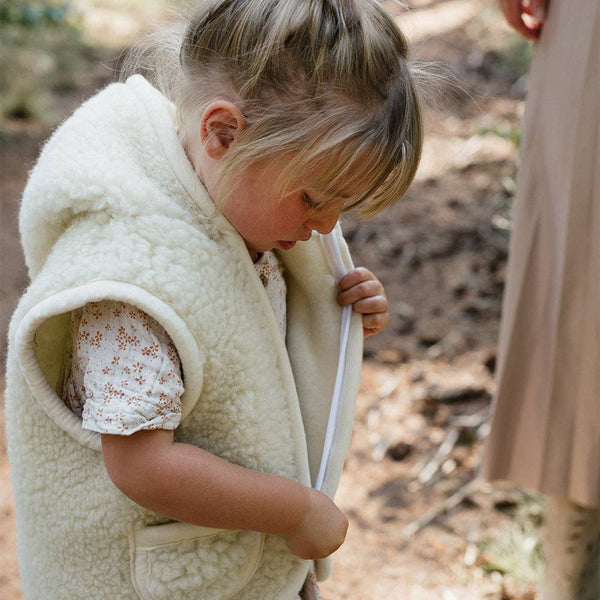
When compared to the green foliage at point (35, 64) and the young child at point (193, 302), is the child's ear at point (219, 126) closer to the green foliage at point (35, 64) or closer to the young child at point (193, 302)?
the young child at point (193, 302)

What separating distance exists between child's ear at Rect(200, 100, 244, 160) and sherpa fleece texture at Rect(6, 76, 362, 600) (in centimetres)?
6

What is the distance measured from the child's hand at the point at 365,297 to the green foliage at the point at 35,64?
3669mm

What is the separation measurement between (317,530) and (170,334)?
353 millimetres

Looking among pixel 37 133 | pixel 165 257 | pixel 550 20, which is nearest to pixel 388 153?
pixel 165 257

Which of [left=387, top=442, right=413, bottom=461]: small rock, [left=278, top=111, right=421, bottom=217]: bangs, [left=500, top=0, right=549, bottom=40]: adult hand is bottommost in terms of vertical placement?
[left=387, top=442, right=413, bottom=461]: small rock

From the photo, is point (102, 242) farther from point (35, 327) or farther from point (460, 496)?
point (460, 496)

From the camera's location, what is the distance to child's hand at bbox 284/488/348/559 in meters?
1.16

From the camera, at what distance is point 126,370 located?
1.02 m

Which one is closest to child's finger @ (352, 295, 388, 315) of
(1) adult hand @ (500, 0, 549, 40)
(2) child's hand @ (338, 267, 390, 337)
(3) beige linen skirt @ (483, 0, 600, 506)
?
(2) child's hand @ (338, 267, 390, 337)

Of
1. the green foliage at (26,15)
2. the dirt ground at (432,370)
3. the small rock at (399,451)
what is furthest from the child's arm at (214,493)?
the green foliage at (26,15)

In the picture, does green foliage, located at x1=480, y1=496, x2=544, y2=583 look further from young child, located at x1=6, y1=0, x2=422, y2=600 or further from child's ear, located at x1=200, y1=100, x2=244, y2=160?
child's ear, located at x1=200, y1=100, x2=244, y2=160

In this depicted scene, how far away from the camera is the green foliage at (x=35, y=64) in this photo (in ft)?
15.4

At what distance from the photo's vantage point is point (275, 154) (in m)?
1.07

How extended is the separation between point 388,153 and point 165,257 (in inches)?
12.5
